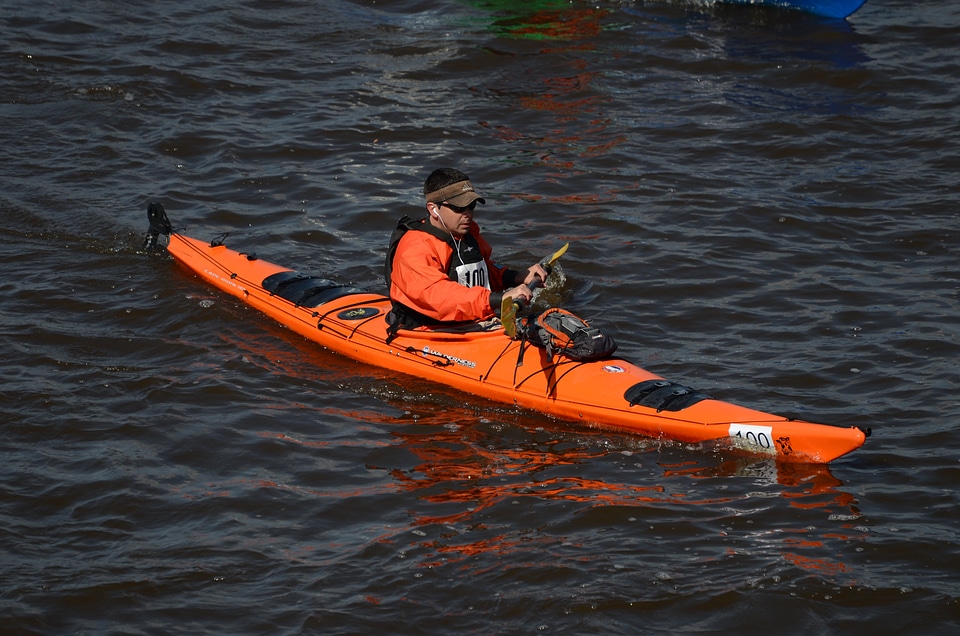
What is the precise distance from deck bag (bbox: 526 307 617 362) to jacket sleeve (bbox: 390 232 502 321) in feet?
0.91

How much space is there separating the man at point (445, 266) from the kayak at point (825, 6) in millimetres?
7798

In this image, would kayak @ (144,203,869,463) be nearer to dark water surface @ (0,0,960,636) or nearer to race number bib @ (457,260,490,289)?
dark water surface @ (0,0,960,636)

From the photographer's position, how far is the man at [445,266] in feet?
18.4

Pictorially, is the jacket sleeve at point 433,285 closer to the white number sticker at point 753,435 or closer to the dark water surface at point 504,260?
the dark water surface at point 504,260

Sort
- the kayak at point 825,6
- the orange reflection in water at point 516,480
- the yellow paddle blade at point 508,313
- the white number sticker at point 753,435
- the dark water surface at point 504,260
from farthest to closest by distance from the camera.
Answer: the kayak at point 825,6 → the yellow paddle blade at point 508,313 → the white number sticker at point 753,435 → the orange reflection in water at point 516,480 → the dark water surface at point 504,260

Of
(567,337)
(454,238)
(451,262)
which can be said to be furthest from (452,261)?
(567,337)

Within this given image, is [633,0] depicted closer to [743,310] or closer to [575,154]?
[575,154]

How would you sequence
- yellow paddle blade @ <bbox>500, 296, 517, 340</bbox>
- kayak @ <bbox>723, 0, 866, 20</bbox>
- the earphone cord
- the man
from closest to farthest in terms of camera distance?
yellow paddle blade @ <bbox>500, 296, 517, 340</bbox> < the man < the earphone cord < kayak @ <bbox>723, 0, 866, 20</bbox>

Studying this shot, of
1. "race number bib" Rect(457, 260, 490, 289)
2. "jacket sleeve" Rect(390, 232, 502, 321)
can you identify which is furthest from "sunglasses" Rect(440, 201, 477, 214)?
"race number bib" Rect(457, 260, 490, 289)

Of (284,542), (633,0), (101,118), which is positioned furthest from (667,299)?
(633,0)

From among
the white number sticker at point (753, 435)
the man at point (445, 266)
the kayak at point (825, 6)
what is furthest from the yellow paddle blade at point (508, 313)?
the kayak at point (825, 6)

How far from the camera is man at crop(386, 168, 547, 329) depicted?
18.4ft

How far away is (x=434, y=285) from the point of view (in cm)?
565

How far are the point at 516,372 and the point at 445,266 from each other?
2.38 ft
